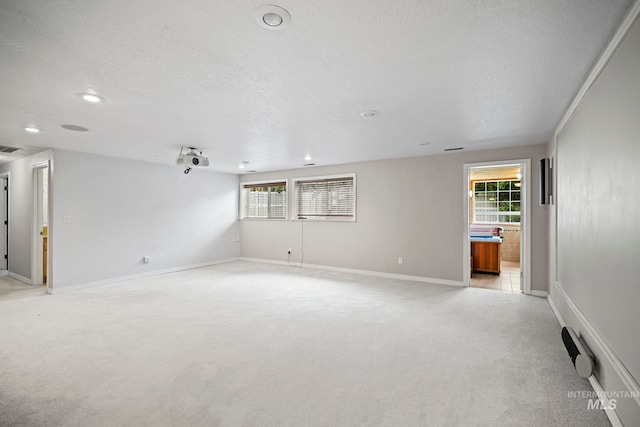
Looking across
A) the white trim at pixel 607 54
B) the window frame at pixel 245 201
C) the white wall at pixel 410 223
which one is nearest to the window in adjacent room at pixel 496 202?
the white wall at pixel 410 223

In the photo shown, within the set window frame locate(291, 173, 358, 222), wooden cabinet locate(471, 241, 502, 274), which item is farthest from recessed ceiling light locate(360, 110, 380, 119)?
wooden cabinet locate(471, 241, 502, 274)

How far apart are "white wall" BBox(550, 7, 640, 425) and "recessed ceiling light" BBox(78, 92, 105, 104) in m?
3.82

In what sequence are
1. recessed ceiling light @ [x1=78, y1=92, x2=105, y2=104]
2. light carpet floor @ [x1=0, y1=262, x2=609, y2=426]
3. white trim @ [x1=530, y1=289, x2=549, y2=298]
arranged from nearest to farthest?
1. light carpet floor @ [x1=0, y1=262, x2=609, y2=426]
2. recessed ceiling light @ [x1=78, y1=92, x2=105, y2=104]
3. white trim @ [x1=530, y1=289, x2=549, y2=298]

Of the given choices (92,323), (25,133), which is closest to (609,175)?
(92,323)

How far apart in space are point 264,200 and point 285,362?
578 centimetres

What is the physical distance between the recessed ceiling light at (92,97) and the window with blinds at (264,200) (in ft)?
15.8

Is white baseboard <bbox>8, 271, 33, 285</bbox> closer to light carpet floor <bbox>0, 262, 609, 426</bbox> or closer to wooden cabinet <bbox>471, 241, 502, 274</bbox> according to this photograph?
light carpet floor <bbox>0, 262, 609, 426</bbox>

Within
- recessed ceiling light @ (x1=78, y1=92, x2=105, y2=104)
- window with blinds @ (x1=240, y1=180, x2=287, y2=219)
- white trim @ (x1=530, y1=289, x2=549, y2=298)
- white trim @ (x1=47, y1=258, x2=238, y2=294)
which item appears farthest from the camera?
window with blinds @ (x1=240, y1=180, x2=287, y2=219)

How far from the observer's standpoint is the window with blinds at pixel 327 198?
6.58 meters

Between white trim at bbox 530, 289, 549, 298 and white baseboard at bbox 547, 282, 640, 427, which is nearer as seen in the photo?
white baseboard at bbox 547, 282, 640, 427

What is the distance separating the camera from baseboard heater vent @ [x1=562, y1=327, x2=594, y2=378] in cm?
213

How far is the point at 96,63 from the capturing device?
2.16m

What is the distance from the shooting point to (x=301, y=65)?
2.20m

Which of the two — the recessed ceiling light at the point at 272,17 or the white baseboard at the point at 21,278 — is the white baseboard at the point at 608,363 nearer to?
the recessed ceiling light at the point at 272,17
